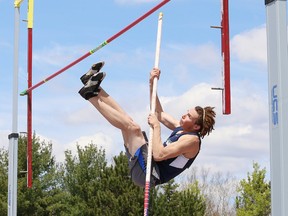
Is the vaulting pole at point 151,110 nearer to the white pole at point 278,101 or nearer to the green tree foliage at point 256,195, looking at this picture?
the white pole at point 278,101

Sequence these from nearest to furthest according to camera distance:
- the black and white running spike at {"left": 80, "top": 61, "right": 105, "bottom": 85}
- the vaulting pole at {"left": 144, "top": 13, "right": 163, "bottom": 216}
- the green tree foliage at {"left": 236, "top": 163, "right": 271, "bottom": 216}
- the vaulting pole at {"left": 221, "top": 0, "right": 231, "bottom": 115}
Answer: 1. the vaulting pole at {"left": 221, "top": 0, "right": 231, "bottom": 115}
2. the vaulting pole at {"left": 144, "top": 13, "right": 163, "bottom": 216}
3. the black and white running spike at {"left": 80, "top": 61, "right": 105, "bottom": 85}
4. the green tree foliage at {"left": 236, "top": 163, "right": 271, "bottom": 216}

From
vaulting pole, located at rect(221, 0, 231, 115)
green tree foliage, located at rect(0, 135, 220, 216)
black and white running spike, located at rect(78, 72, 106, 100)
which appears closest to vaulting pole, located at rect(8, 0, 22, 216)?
black and white running spike, located at rect(78, 72, 106, 100)

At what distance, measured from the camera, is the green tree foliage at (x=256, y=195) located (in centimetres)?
2536

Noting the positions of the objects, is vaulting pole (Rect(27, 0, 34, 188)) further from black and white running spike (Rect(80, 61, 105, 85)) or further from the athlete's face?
the athlete's face

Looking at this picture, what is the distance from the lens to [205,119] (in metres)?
5.55

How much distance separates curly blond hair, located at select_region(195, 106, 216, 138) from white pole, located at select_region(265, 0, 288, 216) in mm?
1656

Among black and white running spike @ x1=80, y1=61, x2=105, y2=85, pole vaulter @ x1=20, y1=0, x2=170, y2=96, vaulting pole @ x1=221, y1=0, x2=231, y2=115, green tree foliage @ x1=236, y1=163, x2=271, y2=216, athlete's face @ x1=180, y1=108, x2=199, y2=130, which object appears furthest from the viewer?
green tree foliage @ x1=236, y1=163, x2=271, y2=216

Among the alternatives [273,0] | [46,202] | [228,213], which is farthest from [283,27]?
[228,213]

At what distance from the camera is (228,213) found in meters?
30.5

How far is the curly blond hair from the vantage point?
18.2 ft

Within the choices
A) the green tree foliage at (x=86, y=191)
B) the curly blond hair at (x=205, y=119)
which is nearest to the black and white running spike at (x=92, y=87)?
the curly blond hair at (x=205, y=119)

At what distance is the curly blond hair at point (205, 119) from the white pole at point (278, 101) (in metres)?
1.66

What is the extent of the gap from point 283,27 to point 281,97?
388mm

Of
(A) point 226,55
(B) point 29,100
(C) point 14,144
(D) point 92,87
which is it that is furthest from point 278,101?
(C) point 14,144
